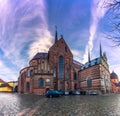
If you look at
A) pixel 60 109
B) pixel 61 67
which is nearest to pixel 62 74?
pixel 61 67

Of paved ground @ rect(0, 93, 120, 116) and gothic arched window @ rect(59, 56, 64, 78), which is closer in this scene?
paved ground @ rect(0, 93, 120, 116)

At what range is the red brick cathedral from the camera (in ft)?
186

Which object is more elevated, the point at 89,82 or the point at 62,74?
the point at 62,74

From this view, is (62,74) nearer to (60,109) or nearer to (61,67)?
(61,67)

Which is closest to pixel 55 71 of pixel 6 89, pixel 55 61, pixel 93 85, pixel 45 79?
pixel 55 61

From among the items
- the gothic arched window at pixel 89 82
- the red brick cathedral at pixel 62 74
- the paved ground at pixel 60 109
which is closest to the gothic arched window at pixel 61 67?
the red brick cathedral at pixel 62 74

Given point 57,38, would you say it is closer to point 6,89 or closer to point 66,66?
point 66,66

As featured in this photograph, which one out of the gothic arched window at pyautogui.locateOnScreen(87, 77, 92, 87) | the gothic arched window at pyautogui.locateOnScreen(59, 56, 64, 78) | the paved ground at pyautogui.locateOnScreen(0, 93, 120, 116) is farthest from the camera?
the gothic arched window at pyautogui.locateOnScreen(59, 56, 64, 78)

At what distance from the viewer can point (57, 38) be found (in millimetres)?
74062

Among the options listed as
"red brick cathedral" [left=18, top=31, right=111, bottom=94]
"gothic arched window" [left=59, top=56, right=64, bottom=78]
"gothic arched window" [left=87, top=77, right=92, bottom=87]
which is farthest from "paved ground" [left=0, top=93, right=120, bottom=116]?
"gothic arched window" [left=59, top=56, right=64, bottom=78]

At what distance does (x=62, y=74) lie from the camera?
64.6 metres

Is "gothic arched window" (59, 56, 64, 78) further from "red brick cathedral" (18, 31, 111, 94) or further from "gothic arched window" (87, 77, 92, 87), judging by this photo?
"gothic arched window" (87, 77, 92, 87)

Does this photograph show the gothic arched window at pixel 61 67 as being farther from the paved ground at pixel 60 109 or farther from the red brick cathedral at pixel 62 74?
the paved ground at pixel 60 109

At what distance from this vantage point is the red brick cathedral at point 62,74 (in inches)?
2228
